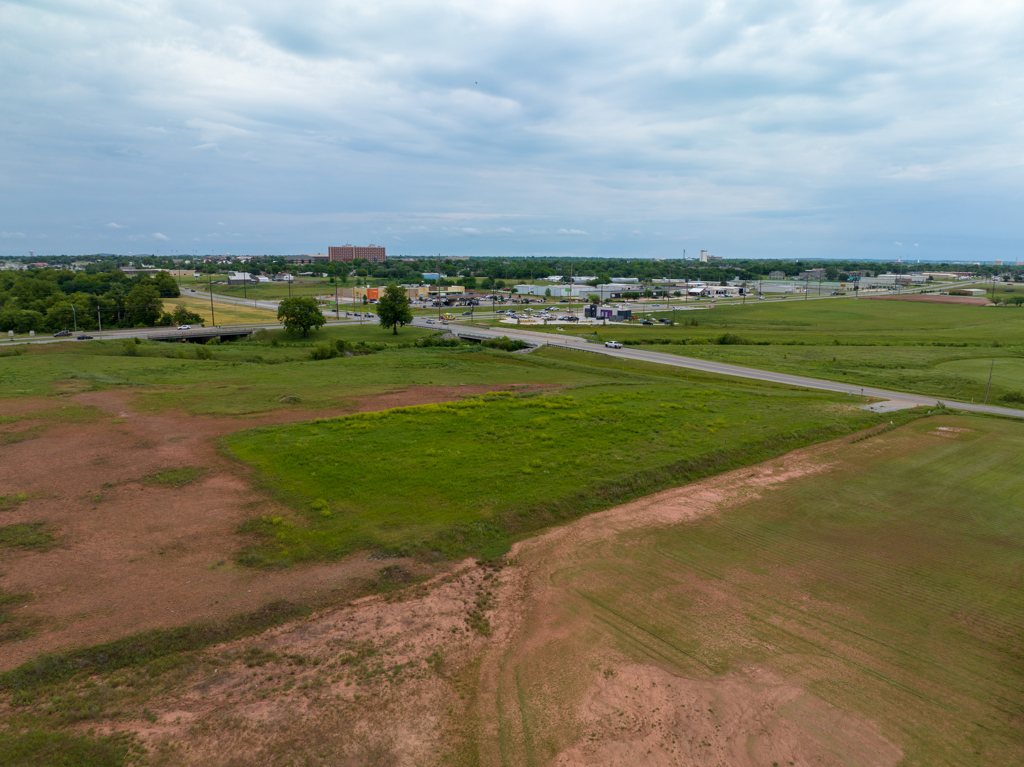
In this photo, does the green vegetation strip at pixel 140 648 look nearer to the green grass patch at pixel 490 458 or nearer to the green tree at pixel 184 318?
the green grass patch at pixel 490 458

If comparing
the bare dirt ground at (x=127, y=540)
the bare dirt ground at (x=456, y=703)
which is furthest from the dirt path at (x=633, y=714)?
the bare dirt ground at (x=127, y=540)

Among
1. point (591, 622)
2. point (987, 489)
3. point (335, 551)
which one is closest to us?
point (591, 622)

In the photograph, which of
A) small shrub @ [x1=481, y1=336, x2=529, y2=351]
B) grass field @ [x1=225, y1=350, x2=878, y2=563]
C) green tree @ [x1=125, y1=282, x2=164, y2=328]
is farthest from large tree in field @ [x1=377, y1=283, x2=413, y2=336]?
grass field @ [x1=225, y1=350, x2=878, y2=563]

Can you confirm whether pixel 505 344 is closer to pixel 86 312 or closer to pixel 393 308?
pixel 393 308

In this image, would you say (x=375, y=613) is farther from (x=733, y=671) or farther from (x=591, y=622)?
(x=733, y=671)

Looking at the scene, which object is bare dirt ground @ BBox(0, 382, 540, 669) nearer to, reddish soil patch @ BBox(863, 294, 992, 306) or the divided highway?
the divided highway

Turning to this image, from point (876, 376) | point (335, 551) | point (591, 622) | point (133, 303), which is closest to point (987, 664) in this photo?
point (591, 622)

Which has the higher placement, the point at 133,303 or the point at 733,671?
the point at 133,303
